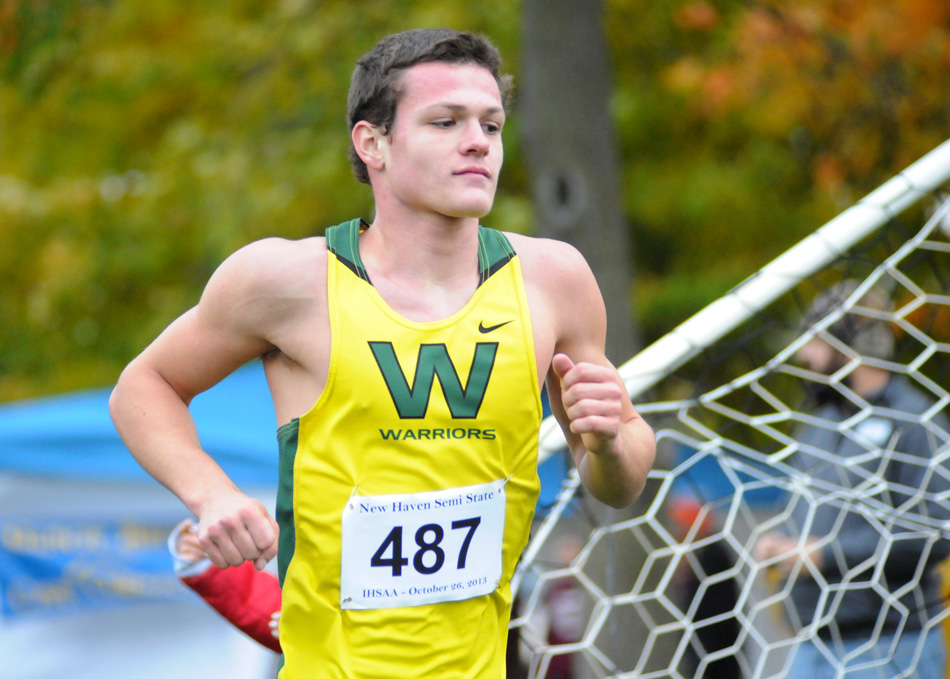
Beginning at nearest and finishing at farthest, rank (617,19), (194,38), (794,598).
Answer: (794,598), (617,19), (194,38)

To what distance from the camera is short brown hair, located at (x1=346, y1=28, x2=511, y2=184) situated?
6.99 feet

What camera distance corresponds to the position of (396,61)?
214 centimetres

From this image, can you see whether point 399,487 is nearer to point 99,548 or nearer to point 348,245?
point 348,245

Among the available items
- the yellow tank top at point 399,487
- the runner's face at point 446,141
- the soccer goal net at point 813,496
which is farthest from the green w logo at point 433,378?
the soccer goal net at point 813,496

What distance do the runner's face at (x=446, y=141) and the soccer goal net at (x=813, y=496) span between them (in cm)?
105

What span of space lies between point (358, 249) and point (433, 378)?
33 cm

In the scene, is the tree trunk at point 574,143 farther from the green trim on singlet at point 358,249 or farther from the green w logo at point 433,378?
the green w logo at point 433,378

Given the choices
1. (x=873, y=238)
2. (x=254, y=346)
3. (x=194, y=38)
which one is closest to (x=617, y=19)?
(x=194, y=38)

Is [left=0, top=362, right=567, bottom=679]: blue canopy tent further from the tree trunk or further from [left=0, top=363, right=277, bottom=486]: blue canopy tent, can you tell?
the tree trunk

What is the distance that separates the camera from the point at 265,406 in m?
5.41

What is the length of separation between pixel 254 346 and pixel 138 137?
7.01 m

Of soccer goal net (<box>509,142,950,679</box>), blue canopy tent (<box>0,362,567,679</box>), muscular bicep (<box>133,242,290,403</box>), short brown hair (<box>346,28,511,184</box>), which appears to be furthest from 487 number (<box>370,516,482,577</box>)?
blue canopy tent (<box>0,362,567,679</box>)

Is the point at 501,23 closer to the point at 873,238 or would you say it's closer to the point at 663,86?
the point at 663,86

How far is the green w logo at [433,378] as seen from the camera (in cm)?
199
